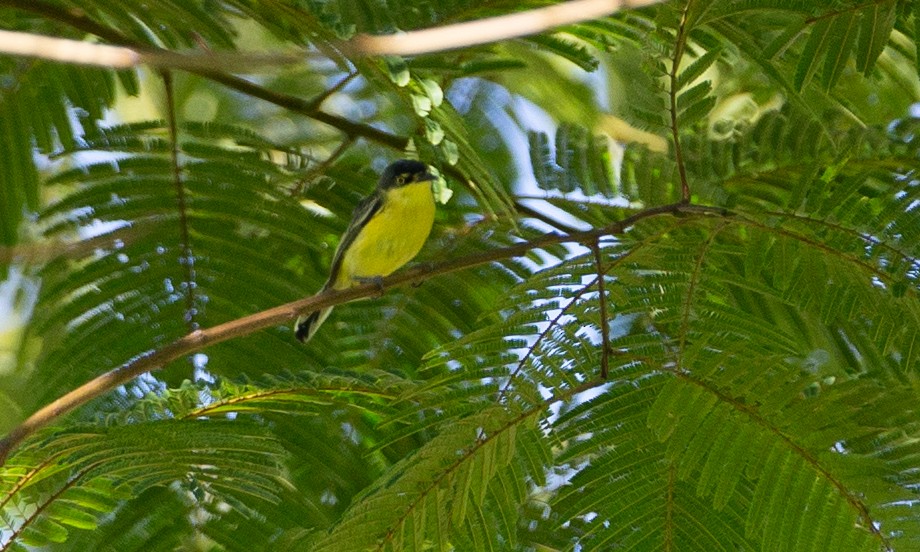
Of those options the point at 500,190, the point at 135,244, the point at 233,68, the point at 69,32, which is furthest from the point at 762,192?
the point at 233,68

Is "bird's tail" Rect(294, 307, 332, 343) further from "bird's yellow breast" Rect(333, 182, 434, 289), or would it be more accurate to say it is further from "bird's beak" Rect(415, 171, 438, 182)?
"bird's beak" Rect(415, 171, 438, 182)

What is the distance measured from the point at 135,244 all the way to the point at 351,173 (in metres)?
0.82

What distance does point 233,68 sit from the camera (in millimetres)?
1206

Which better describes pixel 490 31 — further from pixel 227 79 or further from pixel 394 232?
pixel 394 232

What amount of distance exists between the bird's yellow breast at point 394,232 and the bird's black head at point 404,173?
0.09ft

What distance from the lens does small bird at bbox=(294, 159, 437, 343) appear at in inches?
170

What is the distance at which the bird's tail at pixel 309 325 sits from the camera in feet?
13.0

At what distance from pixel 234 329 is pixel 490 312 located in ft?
2.30

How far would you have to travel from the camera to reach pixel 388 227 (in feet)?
15.2

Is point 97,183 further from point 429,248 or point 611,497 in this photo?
point 611,497

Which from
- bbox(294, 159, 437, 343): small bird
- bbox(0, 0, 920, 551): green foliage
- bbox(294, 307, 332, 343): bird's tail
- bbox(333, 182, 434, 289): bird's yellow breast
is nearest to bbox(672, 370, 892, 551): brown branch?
bbox(0, 0, 920, 551): green foliage

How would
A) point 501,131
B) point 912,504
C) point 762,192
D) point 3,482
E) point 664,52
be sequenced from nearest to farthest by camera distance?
point 912,504
point 3,482
point 664,52
point 762,192
point 501,131

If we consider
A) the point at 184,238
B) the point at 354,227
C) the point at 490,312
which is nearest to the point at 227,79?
the point at 184,238

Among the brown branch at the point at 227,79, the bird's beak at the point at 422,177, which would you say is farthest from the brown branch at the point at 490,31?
the bird's beak at the point at 422,177
